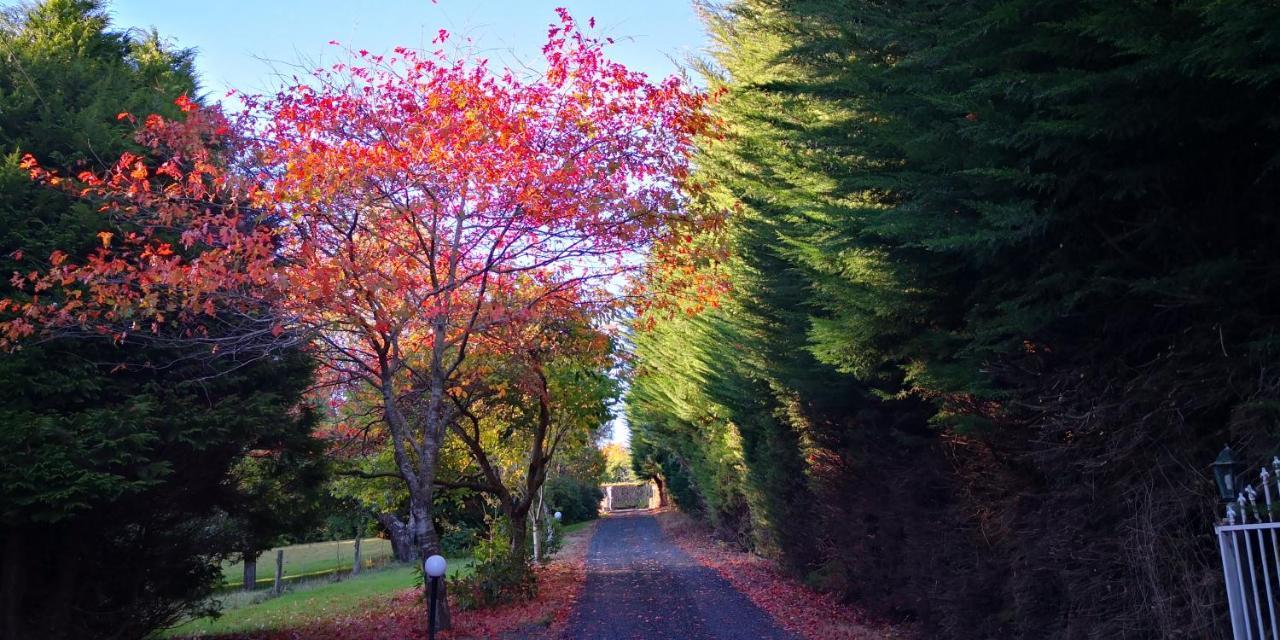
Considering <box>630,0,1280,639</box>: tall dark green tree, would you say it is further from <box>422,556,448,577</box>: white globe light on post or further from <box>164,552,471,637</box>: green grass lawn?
<box>164,552,471,637</box>: green grass lawn

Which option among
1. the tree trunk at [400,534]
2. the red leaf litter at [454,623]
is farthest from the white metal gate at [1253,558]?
the tree trunk at [400,534]

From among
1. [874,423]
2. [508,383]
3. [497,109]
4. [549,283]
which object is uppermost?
[497,109]

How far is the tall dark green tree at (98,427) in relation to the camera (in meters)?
9.73

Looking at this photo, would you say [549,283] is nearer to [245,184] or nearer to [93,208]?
[245,184]

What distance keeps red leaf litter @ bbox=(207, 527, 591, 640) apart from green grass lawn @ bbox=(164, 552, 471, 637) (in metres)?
0.89

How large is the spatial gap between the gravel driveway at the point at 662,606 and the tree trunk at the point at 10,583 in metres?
6.60

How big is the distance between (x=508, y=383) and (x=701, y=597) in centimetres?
565

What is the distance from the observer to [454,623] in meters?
14.6

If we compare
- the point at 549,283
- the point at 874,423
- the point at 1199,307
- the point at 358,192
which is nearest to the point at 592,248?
the point at 549,283

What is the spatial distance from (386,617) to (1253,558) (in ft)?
46.6

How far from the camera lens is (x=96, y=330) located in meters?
10.6

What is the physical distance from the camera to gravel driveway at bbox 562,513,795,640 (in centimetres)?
1256

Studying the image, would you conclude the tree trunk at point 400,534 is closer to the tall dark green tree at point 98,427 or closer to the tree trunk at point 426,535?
the tall dark green tree at point 98,427

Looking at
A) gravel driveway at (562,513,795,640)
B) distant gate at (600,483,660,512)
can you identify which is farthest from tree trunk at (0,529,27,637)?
distant gate at (600,483,660,512)
